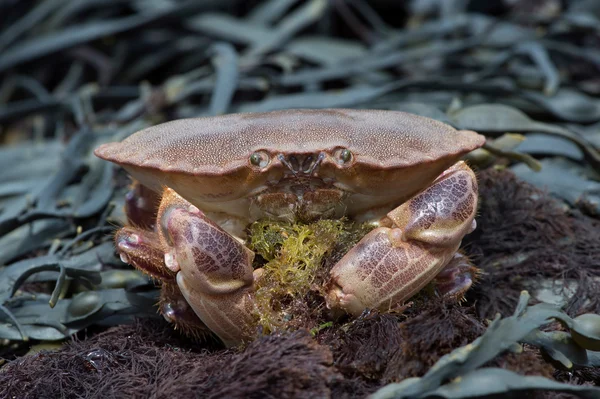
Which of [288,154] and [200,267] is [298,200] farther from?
[200,267]

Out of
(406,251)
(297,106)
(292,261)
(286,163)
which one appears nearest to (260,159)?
(286,163)

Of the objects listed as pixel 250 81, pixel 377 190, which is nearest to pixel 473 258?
pixel 377 190

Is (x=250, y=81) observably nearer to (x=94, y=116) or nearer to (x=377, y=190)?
(x=94, y=116)

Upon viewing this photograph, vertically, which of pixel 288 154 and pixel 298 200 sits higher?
pixel 288 154

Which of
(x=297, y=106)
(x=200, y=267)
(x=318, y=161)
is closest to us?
(x=200, y=267)

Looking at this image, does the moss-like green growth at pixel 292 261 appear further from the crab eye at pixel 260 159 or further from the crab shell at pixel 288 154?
the crab eye at pixel 260 159

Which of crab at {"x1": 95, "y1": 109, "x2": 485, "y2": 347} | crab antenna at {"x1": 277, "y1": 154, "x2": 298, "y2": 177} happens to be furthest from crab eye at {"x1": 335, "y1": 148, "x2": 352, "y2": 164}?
crab antenna at {"x1": 277, "y1": 154, "x2": 298, "y2": 177}
